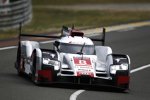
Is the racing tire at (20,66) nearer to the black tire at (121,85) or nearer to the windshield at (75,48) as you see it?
the windshield at (75,48)

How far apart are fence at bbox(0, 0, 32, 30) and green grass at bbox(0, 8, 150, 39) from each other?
455 mm

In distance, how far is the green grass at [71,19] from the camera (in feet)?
114

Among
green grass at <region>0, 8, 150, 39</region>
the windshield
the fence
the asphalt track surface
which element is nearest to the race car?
the windshield

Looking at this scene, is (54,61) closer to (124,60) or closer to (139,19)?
(124,60)

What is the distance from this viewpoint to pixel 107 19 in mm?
41500

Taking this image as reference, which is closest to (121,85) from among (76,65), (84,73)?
(84,73)

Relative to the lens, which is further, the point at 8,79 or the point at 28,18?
the point at 28,18

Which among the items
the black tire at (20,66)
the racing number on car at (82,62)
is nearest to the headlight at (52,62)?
the racing number on car at (82,62)

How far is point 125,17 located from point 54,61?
28.2 metres

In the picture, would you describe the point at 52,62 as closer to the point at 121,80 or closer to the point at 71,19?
the point at 121,80

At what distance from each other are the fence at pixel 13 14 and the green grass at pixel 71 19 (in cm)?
46

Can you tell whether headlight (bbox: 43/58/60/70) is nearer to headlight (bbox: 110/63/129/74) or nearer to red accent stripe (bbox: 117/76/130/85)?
headlight (bbox: 110/63/129/74)

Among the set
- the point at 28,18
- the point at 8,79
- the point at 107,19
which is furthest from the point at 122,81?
the point at 107,19

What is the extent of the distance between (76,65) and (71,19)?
84.7ft
